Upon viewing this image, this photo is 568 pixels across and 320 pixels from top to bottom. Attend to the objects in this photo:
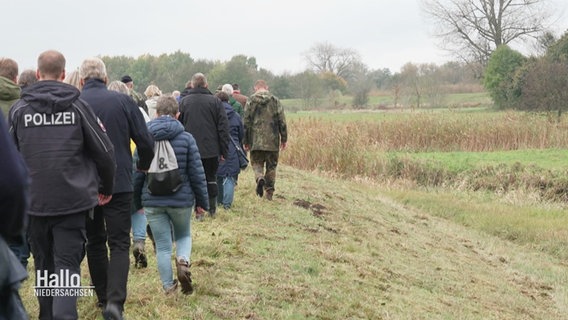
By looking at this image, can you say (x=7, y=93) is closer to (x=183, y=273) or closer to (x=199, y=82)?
(x=183, y=273)

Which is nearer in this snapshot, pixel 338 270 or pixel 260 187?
pixel 338 270

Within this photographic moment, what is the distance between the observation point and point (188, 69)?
5091 cm

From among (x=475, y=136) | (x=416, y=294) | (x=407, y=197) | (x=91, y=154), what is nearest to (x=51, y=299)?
(x=91, y=154)

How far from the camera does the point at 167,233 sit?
19.8 ft

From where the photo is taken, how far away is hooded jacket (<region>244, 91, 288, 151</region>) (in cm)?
1134

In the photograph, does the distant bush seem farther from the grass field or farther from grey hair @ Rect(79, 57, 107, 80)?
grey hair @ Rect(79, 57, 107, 80)

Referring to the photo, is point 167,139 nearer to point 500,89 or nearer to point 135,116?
point 135,116

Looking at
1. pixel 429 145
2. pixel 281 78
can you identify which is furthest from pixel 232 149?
pixel 281 78

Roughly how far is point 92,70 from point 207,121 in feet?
13.8

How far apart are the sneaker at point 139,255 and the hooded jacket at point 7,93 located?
1.74 m

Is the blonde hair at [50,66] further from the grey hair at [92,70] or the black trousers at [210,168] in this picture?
the black trousers at [210,168]

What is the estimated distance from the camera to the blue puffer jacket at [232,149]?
10.6 m

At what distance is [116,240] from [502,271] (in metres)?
8.40

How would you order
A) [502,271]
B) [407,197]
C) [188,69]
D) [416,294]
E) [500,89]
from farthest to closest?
[188,69] → [500,89] → [407,197] → [502,271] → [416,294]
